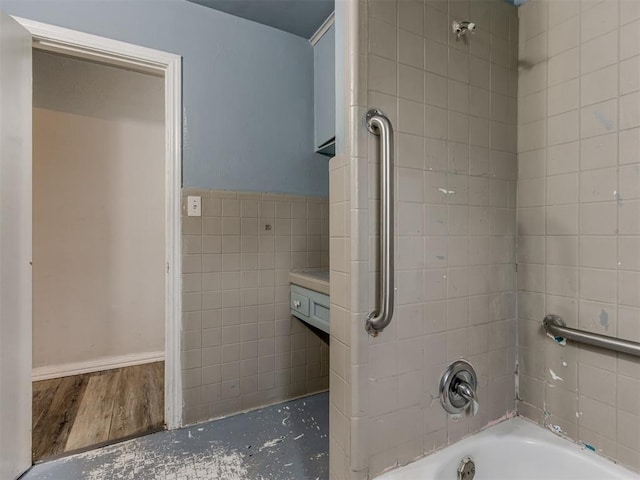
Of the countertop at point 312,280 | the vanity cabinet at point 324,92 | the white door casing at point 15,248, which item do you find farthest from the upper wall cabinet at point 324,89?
the white door casing at point 15,248

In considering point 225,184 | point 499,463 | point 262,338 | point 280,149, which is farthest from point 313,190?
point 499,463

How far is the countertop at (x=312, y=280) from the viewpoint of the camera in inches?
62.3

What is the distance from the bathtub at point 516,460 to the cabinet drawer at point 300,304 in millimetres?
926

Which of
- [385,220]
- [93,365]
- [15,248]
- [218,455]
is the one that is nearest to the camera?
[385,220]

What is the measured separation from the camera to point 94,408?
6.32 feet

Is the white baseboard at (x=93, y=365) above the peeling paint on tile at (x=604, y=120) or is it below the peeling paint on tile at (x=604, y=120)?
below

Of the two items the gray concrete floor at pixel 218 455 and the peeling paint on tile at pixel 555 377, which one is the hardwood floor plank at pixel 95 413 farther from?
the peeling paint on tile at pixel 555 377

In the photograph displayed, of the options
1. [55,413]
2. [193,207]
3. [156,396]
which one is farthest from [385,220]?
[55,413]

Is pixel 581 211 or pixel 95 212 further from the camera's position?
pixel 95 212

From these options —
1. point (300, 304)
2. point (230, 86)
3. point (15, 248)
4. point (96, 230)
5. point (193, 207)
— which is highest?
point (230, 86)

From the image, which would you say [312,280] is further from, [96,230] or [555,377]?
[96,230]

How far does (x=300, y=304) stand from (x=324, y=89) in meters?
1.33

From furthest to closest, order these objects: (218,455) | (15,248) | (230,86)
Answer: (230,86) → (218,455) → (15,248)

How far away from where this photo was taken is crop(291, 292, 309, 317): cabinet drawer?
1798 millimetres
